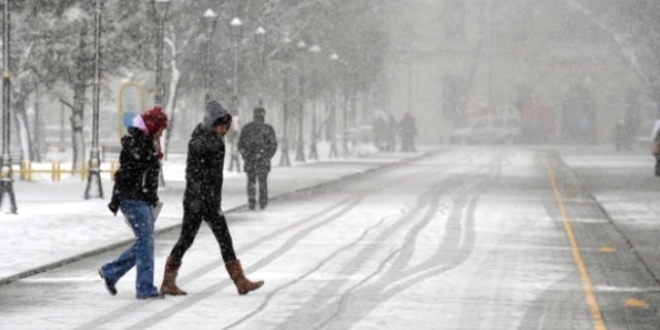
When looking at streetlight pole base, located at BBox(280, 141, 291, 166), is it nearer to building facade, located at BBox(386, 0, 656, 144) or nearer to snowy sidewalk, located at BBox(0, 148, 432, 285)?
snowy sidewalk, located at BBox(0, 148, 432, 285)

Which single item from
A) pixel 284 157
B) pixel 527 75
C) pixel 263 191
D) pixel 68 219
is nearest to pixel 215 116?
pixel 68 219

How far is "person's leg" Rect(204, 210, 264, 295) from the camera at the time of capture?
47.0 feet

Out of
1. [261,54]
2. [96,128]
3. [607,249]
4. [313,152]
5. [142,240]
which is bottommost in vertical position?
[607,249]

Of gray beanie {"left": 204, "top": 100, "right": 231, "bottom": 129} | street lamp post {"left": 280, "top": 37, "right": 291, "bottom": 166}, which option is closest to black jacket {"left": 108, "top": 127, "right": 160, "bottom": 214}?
gray beanie {"left": 204, "top": 100, "right": 231, "bottom": 129}

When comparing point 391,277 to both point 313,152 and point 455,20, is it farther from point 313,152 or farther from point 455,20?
point 455,20

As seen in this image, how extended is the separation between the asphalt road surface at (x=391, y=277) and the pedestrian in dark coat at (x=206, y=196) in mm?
280

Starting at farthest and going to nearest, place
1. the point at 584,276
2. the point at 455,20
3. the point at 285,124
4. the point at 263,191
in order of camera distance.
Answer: the point at 455,20, the point at 285,124, the point at 263,191, the point at 584,276

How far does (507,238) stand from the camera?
72.8 feet

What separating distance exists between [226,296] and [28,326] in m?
2.62

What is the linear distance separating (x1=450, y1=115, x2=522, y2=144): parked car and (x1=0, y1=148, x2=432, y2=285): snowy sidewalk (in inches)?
2137

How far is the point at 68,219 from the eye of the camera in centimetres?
2464

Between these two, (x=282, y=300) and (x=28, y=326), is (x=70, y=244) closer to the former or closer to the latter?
(x=282, y=300)

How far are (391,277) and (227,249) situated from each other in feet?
8.49

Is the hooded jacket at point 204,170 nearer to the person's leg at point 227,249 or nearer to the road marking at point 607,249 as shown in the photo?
the person's leg at point 227,249
